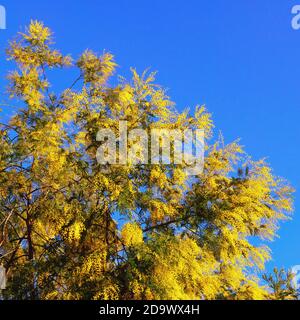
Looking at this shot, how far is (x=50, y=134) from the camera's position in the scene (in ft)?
40.5

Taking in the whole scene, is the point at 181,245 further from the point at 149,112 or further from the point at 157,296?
the point at 149,112

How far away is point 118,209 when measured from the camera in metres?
11.9

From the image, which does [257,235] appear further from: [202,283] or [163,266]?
[163,266]

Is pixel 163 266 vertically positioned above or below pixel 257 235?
below

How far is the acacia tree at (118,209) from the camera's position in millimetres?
11672

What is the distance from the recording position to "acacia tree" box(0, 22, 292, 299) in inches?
460

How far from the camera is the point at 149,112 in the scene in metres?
13.1
